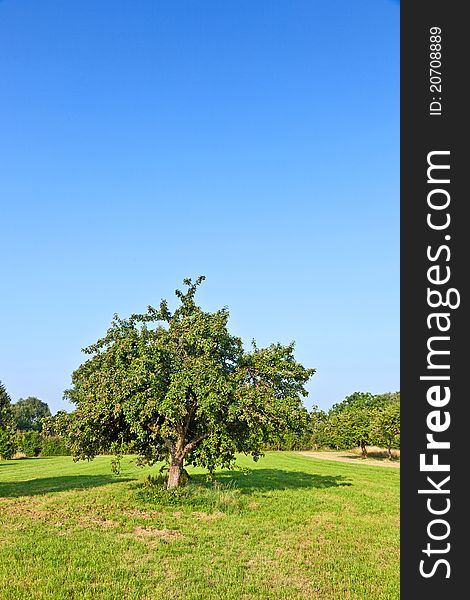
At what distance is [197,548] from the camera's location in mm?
10812

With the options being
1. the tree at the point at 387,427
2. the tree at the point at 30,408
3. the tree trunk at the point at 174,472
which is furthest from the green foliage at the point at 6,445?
the tree at the point at 30,408

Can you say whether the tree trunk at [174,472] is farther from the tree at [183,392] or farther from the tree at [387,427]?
the tree at [387,427]

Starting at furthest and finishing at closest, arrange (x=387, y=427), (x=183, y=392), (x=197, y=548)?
(x=387, y=427)
(x=183, y=392)
(x=197, y=548)

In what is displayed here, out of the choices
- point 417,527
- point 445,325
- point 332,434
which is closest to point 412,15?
point 445,325

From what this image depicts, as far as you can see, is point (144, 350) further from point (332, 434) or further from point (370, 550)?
point (332, 434)

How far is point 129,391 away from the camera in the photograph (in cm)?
1672

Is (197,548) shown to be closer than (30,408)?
Yes

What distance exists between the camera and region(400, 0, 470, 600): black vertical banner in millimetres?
3285

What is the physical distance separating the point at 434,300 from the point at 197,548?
9.37 m

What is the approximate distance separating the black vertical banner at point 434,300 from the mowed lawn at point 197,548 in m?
5.50


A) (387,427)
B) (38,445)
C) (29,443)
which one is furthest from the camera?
(38,445)

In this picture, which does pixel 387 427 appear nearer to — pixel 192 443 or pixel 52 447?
pixel 192 443

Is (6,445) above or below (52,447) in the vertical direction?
above

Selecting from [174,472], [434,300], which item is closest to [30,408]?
[174,472]
